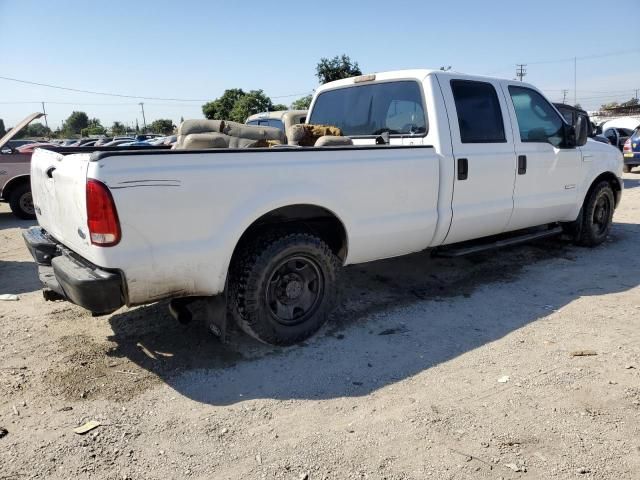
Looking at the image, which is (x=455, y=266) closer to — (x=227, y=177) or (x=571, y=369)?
(x=571, y=369)

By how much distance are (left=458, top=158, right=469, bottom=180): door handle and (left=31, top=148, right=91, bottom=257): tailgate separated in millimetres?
2911

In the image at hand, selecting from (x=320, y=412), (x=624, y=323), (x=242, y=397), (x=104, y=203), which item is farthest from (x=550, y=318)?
(x=104, y=203)

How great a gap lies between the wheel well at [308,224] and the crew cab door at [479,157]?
113 centimetres

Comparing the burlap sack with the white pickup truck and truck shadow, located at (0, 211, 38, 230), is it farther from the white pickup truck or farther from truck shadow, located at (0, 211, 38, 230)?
truck shadow, located at (0, 211, 38, 230)

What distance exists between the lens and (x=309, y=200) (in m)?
3.46

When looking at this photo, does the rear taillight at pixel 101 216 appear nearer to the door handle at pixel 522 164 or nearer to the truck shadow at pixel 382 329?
the truck shadow at pixel 382 329

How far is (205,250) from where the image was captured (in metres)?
3.10

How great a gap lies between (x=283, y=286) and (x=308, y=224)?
1.70ft

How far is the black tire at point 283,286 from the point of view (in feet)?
11.3

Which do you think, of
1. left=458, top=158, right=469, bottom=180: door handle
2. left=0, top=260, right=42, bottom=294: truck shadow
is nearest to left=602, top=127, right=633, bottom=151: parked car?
left=458, top=158, right=469, bottom=180: door handle

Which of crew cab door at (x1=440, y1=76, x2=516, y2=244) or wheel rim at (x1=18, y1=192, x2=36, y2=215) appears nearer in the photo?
crew cab door at (x1=440, y1=76, x2=516, y2=244)

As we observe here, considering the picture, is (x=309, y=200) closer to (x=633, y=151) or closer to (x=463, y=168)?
(x=463, y=168)

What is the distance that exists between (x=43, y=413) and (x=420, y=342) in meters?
2.51

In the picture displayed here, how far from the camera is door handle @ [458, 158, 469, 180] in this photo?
432 centimetres
